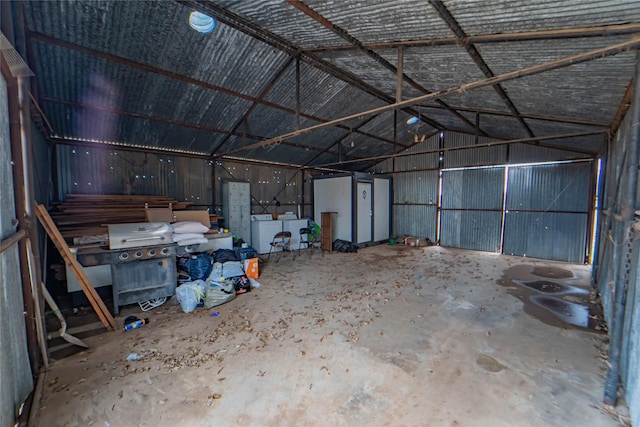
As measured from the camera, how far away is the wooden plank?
132 inches

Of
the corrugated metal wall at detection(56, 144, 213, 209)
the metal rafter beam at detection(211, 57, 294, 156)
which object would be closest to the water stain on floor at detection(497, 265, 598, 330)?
the metal rafter beam at detection(211, 57, 294, 156)

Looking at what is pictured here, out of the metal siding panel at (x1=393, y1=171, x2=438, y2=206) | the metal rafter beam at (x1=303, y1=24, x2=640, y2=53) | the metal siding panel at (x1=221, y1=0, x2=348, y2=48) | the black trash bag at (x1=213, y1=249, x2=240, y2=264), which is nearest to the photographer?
the metal rafter beam at (x1=303, y1=24, x2=640, y2=53)

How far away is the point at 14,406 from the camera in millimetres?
1918

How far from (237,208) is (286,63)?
179 inches

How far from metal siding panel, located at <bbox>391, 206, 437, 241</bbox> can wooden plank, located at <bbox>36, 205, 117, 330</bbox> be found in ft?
32.0

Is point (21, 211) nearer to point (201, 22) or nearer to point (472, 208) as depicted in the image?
point (201, 22)

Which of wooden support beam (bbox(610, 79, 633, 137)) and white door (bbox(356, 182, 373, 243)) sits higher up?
→ wooden support beam (bbox(610, 79, 633, 137))

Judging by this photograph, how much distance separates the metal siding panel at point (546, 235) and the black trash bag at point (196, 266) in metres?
9.09

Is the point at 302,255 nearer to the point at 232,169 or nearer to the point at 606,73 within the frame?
the point at 232,169

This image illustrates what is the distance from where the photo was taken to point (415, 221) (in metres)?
10.6

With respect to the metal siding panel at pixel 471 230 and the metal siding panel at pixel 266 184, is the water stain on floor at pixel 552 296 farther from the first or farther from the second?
the metal siding panel at pixel 266 184

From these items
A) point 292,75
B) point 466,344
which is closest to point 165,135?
point 292,75

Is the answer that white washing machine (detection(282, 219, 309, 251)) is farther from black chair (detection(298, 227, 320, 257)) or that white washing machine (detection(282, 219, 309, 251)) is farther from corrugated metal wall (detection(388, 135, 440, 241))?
corrugated metal wall (detection(388, 135, 440, 241))

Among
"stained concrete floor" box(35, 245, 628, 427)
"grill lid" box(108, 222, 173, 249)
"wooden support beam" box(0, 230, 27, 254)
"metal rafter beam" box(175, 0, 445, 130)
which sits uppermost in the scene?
"metal rafter beam" box(175, 0, 445, 130)
